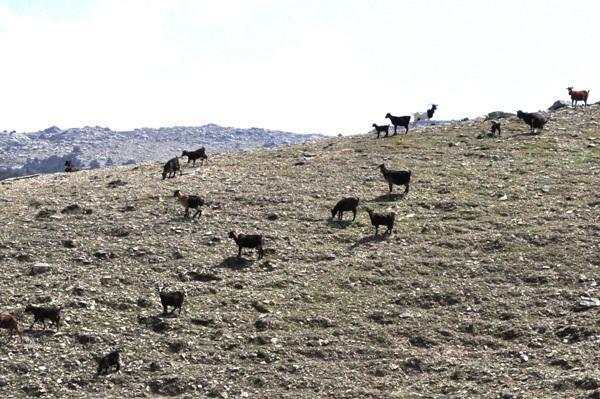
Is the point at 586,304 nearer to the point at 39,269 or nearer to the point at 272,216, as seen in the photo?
the point at 272,216

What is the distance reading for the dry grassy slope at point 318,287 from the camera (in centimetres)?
2025

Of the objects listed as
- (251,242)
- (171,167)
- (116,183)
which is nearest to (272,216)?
(251,242)

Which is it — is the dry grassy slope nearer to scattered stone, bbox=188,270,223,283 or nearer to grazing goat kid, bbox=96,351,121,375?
scattered stone, bbox=188,270,223,283

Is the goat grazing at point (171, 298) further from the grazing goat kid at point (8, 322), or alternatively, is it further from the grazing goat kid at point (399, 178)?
the grazing goat kid at point (399, 178)

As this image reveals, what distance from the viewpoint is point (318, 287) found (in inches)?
1041

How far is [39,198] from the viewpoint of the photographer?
3897 centimetres

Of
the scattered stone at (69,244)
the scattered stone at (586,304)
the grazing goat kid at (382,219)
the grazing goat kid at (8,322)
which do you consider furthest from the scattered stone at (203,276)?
the scattered stone at (586,304)

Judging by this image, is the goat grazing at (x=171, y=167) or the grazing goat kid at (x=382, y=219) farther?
the goat grazing at (x=171, y=167)

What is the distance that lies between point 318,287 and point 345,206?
8.09m

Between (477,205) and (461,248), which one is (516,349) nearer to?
(461,248)

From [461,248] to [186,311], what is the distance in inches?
471

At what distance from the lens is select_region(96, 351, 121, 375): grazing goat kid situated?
2002cm

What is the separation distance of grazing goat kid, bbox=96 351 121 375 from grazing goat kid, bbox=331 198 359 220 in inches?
621

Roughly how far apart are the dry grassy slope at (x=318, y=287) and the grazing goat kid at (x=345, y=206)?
0.79 meters
